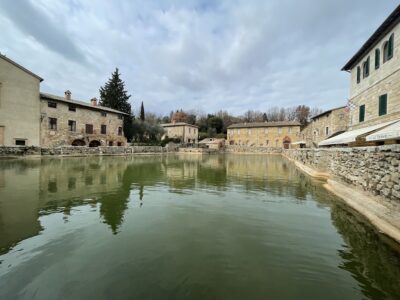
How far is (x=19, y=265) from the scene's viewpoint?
387 centimetres

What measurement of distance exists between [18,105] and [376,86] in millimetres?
33070

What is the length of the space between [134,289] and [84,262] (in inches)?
51.1

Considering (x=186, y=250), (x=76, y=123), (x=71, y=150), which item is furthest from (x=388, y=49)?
(x=76, y=123)

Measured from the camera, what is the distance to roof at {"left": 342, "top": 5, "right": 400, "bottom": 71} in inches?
445

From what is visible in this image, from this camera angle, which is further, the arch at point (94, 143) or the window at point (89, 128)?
the arch at point (94, 143)

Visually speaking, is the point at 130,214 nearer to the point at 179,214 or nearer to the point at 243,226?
the point at 179,214

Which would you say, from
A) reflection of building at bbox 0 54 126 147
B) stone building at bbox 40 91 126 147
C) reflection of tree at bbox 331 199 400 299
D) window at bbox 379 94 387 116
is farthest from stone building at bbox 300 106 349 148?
reflection of building at bbox 0 54 126 147

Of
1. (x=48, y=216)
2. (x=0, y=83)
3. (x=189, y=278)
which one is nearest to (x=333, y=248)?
(x=189, y=278)

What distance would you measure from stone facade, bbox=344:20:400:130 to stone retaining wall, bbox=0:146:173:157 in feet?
91.0

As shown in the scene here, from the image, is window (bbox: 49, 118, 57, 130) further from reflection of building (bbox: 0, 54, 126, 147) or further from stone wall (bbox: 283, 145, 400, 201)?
stone wall (bbox: 283, 145, 400, 201)

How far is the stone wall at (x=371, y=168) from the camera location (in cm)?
636

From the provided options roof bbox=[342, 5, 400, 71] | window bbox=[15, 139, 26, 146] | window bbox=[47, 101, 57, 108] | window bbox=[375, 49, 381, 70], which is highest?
roof bbox=[342, 5, 400, 71]

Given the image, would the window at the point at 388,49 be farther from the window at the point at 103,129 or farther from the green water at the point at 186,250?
the window at the point at 103,129

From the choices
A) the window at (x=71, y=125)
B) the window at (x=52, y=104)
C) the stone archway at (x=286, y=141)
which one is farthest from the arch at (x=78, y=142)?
the stone archway at (x=286, y=141)
